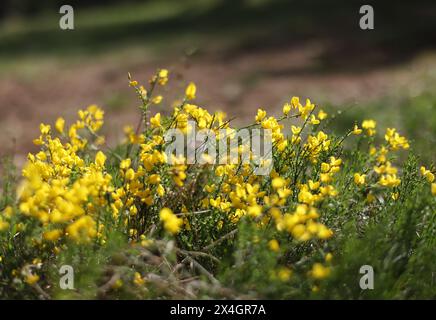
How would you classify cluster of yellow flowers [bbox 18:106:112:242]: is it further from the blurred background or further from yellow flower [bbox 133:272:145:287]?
the blurred background

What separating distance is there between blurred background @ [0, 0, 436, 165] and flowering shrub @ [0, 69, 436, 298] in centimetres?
73

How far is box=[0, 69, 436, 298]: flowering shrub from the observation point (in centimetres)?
206

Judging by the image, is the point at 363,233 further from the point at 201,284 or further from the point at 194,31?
the point at 194,31

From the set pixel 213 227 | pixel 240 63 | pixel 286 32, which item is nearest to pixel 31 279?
pixel 213 227

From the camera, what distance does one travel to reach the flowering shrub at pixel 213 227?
206 cm

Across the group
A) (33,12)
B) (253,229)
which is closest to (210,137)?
(253,229)

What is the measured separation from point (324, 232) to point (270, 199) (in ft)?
1.42

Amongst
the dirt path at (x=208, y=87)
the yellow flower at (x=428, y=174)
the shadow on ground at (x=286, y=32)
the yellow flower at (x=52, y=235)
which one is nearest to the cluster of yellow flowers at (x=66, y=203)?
the yellow flower at (x=52, y=235)

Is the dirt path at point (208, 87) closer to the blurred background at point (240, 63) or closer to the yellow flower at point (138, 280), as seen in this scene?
the blurred background at point (240, 63)

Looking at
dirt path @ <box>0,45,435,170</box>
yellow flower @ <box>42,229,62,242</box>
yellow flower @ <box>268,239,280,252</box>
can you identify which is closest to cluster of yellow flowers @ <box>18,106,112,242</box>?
yellow flower @ <box>42,229,62,242</box>

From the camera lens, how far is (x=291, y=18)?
1444 centimetres

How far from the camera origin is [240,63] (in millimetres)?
10406

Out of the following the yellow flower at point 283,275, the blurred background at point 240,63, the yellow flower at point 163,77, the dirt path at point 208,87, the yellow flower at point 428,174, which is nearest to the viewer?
the yellow flower at point 283,275

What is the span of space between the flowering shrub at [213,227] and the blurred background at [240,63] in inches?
28.6
